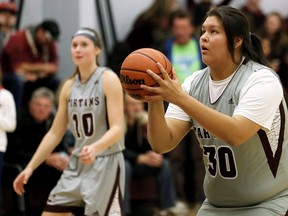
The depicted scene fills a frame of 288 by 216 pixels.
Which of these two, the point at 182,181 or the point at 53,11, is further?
the point at 53,11

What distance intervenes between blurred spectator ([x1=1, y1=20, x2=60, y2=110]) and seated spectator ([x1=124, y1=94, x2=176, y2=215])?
1.27 metres

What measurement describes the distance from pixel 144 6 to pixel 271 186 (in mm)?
7186

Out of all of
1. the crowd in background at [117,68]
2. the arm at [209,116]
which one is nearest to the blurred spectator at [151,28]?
the crowd in background at [117,68]

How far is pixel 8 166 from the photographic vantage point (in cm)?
788

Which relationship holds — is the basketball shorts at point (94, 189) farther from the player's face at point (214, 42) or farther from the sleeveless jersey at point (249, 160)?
the player's face at point (214, 42)

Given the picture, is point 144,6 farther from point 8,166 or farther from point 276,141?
point 276,141

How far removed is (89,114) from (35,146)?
215 cm

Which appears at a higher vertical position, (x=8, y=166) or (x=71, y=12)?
(x=71, y=12)

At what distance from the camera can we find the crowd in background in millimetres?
8094

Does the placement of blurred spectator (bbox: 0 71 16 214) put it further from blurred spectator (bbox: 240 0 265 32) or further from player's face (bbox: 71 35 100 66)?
blurred spectator (bbox: 240 0 265 32)

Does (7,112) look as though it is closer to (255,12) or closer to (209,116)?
(209,116)

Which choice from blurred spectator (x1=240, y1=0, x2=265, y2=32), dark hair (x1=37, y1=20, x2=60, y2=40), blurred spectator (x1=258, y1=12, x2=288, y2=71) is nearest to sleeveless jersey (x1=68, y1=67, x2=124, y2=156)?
dark hair (x1=37, y1=20, x2=60, y2=40)

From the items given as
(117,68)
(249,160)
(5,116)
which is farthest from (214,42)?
(117,68)

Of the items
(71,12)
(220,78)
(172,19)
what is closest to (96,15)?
(71,12)
